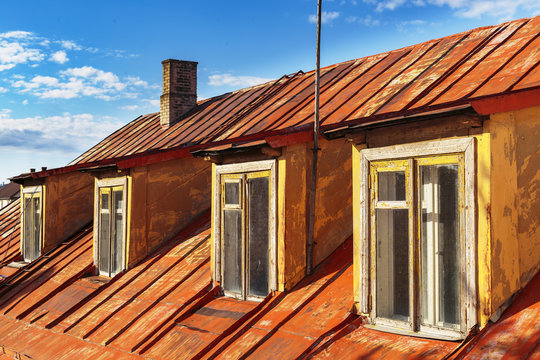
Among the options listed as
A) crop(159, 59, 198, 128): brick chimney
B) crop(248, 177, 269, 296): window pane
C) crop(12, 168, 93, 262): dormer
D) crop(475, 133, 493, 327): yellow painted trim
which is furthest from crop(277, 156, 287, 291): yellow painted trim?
crop(12, 168, 93, 262): dormer

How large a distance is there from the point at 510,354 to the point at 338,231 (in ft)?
12.4

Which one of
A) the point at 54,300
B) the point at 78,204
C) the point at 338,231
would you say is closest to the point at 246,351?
the point at 338,231

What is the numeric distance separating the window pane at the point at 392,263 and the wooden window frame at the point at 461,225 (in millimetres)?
113

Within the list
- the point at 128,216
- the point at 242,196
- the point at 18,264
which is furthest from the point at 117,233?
the point at 18,264

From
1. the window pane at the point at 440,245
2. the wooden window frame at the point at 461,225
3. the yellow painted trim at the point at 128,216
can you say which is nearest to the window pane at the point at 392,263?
the wooden window frame at the point at 461,225

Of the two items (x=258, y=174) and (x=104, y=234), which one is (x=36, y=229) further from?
(x=258, y=174)

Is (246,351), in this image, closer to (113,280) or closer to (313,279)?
(313,279)

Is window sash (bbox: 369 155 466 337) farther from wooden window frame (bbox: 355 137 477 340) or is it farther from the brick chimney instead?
the brick chimney

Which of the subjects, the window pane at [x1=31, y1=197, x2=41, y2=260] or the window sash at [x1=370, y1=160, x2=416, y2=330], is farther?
the window pane at [x1=31, y1=197, x2=41, y2=260]

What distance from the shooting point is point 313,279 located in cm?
804

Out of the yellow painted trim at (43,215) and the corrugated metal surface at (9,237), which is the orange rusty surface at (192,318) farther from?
the corrugated metal surface at (9,237)

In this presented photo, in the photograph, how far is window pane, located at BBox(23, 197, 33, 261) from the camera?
53.7 feet

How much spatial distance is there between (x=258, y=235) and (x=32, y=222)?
1004 cm

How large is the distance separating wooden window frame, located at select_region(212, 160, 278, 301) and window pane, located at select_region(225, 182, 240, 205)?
14 cm
